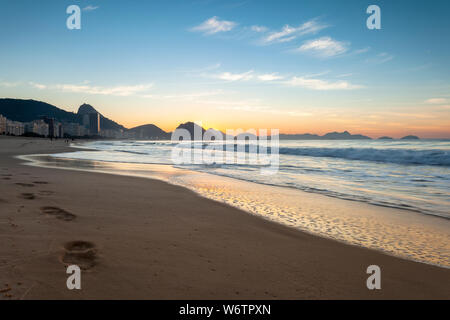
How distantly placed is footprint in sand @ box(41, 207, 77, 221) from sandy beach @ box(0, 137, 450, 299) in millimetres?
20

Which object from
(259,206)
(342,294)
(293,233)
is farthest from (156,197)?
(342,294)

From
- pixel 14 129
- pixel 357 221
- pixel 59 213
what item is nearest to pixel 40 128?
pixel 14 129

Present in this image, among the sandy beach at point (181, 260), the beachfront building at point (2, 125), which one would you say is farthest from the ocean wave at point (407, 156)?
the beachfront building at point (2, 125)

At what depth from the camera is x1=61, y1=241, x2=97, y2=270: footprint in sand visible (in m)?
3.32

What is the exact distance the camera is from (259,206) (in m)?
7.48

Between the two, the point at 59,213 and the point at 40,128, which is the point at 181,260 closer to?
the point at 59,213

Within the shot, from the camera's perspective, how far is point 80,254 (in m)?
3.61

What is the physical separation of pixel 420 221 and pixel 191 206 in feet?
20.1

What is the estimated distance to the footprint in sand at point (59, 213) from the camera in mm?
5258

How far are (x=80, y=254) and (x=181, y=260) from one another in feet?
4.94

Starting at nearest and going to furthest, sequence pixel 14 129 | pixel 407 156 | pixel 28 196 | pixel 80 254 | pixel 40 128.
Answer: pixel 80 254 < pixel 28 196 < pixel 407 156 < pixel 14 129 < pixel 40 128

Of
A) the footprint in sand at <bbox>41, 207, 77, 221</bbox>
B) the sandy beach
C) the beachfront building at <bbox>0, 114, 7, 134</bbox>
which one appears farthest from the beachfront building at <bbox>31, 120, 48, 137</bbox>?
the sandy beach

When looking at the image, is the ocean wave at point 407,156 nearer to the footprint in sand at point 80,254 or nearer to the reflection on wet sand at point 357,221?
the reflection on wet sand at point 357,221

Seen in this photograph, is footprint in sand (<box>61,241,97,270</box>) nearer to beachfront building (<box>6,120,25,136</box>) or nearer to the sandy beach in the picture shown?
the sandy beach
